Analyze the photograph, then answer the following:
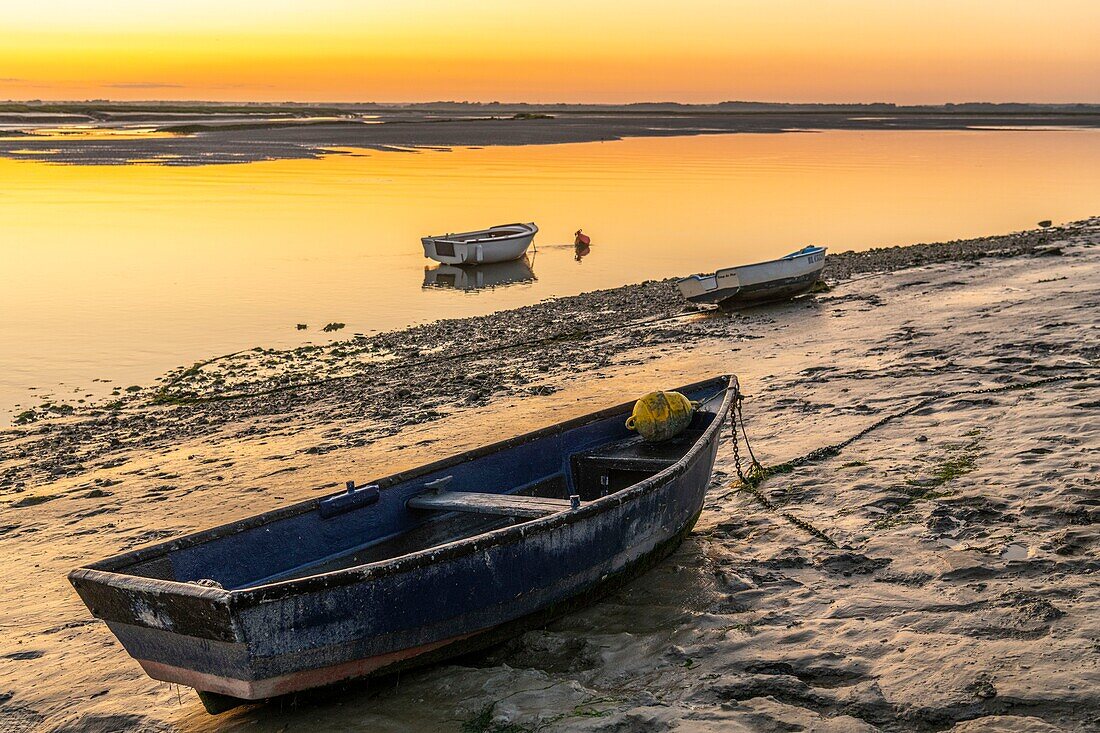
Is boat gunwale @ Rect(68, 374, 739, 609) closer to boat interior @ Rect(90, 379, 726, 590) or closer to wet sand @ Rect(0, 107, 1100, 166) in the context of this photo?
boat interior @ Rect(90, 379, 726, 590)

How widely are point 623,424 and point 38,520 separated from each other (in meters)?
5.37

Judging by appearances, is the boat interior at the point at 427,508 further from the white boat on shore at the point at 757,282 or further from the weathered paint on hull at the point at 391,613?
the white boat on shore at the point at 757,282

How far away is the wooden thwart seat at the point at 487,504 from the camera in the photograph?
690cm

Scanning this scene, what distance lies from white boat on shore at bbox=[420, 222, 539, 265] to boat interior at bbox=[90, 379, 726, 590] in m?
15.9

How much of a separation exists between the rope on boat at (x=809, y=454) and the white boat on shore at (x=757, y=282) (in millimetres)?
7420

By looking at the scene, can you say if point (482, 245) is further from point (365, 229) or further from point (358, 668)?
point (358, 668)

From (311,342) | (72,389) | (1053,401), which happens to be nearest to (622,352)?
(311,342)

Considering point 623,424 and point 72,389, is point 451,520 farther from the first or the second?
point 72,389

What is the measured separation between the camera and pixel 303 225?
30312mm

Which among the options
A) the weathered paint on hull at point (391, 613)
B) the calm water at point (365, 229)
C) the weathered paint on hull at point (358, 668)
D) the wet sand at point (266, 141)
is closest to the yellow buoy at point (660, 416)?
the weathered paint on hull at point (391, 613)

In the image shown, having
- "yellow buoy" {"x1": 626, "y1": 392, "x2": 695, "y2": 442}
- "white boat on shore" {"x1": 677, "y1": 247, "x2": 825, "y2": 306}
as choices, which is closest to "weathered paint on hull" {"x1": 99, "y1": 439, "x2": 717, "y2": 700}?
"yellow buoy" {"x1": 626, "y1": 392, "x2": 695, "y2": 442}

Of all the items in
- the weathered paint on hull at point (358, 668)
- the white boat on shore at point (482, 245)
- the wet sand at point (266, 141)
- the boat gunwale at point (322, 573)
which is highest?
the wet sand at point (266, 141)

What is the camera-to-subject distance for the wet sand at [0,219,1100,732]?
18.0 feet

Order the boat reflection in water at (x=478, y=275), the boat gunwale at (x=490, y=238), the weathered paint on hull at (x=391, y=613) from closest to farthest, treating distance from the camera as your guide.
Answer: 1. the weathered paint on hull at (x=391, y=613)
2. the boat reflection in water at (x=478, y=275)
3. the boat gunwale at (x=490, y=238)
